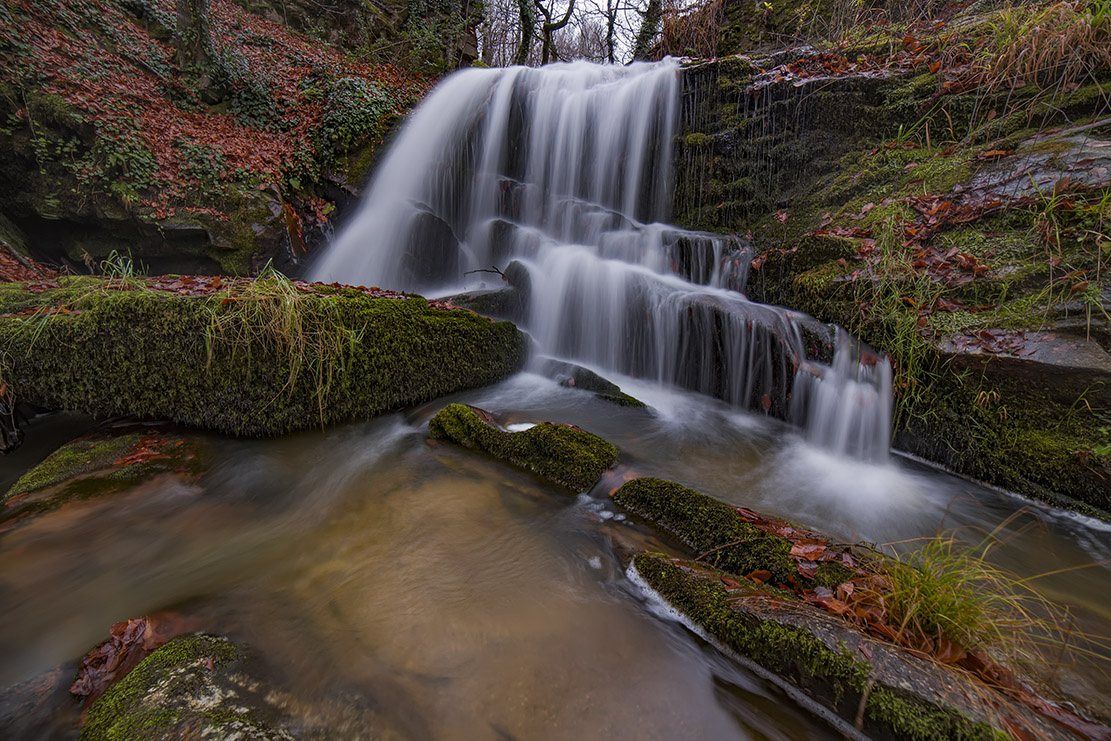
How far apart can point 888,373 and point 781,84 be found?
17.4 feet

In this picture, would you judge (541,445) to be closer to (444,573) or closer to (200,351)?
(444,573)

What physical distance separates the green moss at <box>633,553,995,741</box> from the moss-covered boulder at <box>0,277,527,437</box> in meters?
3.05

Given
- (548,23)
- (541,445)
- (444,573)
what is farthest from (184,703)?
(548,23)

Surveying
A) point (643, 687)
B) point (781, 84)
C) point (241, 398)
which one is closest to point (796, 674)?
point (643, 687)

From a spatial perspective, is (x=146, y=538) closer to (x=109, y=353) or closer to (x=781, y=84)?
(x=109, y=353)

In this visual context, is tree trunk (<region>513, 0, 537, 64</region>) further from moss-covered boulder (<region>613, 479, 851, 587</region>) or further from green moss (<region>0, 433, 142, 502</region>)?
moss-covered boulder (<region>613, 479, 851, 587</region>)

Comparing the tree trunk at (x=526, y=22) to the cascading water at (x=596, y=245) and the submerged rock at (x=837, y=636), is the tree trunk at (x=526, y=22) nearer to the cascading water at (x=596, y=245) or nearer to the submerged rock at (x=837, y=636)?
the cascading water at (x=596, y=245)

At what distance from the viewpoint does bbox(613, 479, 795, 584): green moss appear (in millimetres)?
2107

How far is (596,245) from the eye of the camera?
278 inches

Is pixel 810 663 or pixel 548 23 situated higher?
pixel 548 23

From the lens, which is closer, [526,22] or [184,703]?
[184,703]

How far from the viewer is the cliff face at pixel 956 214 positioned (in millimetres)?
3256

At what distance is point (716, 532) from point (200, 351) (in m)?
3.92

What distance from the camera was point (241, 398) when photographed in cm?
342
